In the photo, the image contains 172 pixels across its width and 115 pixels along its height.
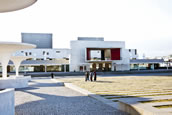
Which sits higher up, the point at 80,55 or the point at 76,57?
the point at 80,55

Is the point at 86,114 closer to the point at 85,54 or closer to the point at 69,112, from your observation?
the point at 69,112

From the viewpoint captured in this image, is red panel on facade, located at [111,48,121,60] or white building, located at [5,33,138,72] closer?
white building, located at [5,33,138,72]

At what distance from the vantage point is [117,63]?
48500mm

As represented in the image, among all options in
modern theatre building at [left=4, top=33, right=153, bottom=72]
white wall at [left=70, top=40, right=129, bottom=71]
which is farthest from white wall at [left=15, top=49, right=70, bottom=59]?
white wall at [left=70, top=40, right=129, bottom=71]

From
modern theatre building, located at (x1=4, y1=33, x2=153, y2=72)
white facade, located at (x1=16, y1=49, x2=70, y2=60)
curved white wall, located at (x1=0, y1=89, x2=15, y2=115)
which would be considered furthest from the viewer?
white facade, located at (x1=16, y1=49, x2=70, y2=60)

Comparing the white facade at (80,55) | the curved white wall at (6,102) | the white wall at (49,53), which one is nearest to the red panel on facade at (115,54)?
the white facade at (80,55)

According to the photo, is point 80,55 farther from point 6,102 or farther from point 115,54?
point 6,102

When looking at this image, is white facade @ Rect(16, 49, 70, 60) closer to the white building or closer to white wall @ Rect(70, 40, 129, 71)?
the white building

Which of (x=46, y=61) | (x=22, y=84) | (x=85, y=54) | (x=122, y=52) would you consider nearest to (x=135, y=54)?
(x=122, y=52)

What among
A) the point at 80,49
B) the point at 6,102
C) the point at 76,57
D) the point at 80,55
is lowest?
the point at 6,102

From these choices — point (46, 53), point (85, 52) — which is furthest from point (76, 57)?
point (46, 53)

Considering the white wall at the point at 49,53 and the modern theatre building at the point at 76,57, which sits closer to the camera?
the modern theatre building at the point at 76,57

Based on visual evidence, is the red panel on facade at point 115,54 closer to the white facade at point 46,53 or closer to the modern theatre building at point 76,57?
the modern theatre building at point 76,57

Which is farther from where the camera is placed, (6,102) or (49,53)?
(49,53)
